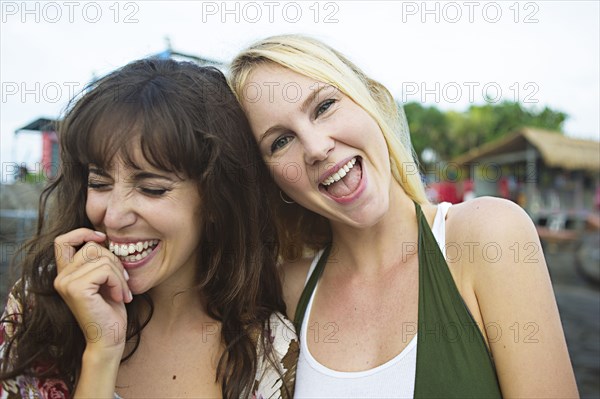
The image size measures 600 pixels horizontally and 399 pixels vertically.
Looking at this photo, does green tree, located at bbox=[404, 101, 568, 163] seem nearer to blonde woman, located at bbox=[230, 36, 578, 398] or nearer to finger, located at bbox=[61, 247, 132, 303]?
blonde woman, located at bbox=[230, 36, 578, 398]

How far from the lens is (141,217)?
1.72 m

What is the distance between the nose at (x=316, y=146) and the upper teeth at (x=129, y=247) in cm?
59

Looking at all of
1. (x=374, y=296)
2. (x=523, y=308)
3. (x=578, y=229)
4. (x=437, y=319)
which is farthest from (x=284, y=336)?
(x=578, y=229)

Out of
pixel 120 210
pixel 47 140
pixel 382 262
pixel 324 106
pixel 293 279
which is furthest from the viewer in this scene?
pixel 47 140

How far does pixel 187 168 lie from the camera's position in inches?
72.8

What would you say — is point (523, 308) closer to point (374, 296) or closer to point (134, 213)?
point (374, 296)

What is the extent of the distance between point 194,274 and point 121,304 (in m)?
0.44

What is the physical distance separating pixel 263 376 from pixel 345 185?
0.75 metres

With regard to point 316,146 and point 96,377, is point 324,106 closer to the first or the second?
point 316,146

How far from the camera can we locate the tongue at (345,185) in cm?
191

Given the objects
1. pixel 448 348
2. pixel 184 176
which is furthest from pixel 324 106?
pixel 448 348

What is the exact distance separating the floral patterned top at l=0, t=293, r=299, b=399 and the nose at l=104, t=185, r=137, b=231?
516mm

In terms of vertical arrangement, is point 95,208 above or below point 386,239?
above

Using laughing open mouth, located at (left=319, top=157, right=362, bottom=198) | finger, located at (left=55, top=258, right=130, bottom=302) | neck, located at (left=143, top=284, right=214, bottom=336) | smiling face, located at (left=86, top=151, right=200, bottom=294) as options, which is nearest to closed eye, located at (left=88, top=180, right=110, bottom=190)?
smiling face, located at (left=86, top=151, right=200, bottom=294)
